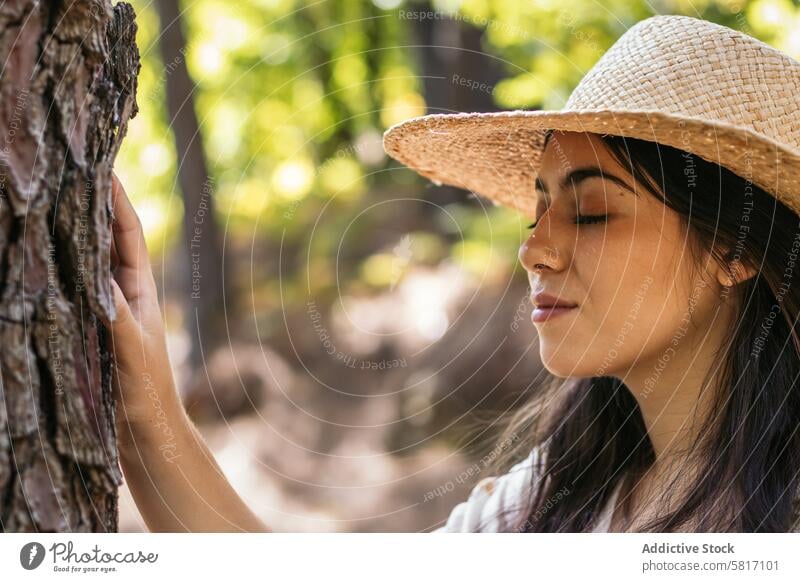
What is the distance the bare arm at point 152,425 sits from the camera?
75cm

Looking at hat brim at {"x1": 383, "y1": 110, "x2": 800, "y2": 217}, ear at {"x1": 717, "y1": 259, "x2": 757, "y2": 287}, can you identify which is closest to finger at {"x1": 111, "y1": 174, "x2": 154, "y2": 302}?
hat brim at {"x1": 383, "y1": 110, "x2": 800, "y2": 217}

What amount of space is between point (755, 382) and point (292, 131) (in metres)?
4.17

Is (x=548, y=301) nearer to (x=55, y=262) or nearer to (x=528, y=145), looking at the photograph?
(x=528, y=145)

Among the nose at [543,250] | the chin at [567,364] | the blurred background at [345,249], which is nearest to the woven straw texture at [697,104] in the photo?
the nose at [543,250]

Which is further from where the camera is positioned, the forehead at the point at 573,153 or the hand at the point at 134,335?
the forehead at the point at 573,153

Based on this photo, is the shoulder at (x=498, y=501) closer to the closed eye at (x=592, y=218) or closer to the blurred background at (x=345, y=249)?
the closed eye at (x=592, y=218)

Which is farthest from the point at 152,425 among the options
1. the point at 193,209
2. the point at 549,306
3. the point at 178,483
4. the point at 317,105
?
the point at 317,105

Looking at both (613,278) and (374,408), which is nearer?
(613,278)

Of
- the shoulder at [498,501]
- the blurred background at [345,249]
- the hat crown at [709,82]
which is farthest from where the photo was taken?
the blurred background at [345,249]

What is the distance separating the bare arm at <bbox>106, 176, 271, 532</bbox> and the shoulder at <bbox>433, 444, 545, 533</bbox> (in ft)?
0.92

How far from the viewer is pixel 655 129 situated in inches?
32.3

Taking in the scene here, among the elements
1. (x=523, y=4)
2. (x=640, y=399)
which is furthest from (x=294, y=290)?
(x=640, y=399)

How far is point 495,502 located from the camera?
1092 millimetres
